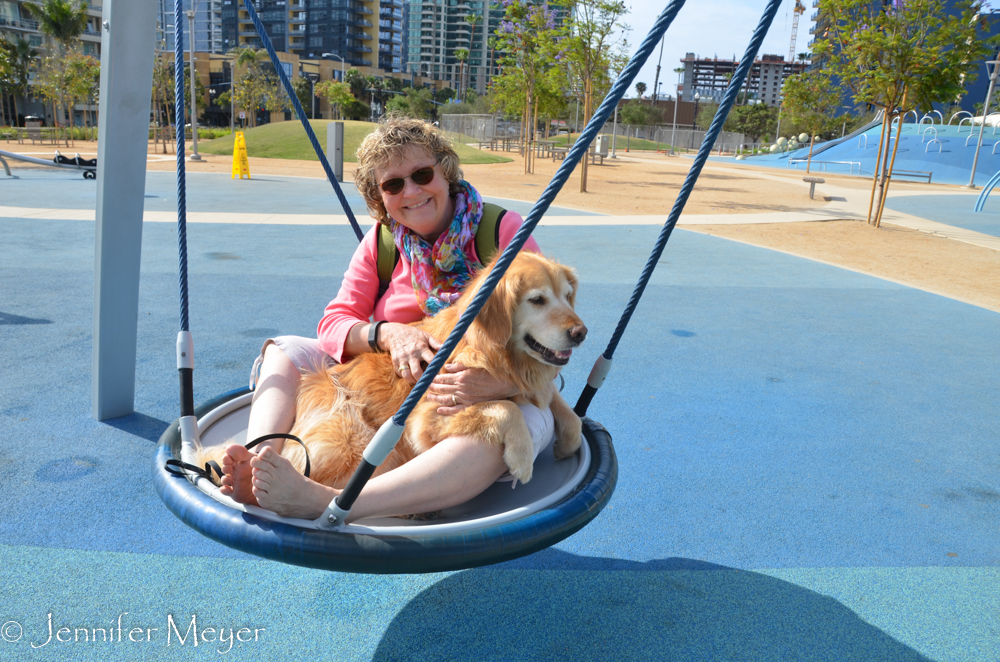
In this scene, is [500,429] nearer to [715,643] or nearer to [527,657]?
[527,657]

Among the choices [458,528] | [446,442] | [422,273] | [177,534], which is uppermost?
[422,273]

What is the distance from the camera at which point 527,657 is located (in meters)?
2.23

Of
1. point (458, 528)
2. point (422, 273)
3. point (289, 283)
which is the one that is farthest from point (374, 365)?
point (289, 283)

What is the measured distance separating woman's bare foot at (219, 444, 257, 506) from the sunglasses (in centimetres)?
106

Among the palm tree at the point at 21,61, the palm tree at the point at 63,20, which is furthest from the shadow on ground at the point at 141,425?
the palm tree at the point at 63,20

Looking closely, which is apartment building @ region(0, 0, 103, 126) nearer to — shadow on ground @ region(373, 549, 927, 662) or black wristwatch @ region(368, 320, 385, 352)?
black wristwatch @ region(368, 320, 385, 352)

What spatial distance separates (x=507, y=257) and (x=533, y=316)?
497 millimetres

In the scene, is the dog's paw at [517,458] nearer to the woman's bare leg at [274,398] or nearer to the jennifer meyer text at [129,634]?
the woman's bare leg at [274,398]

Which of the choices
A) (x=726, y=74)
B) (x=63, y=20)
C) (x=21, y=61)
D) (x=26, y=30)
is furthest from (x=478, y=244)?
(x=726, y=74)

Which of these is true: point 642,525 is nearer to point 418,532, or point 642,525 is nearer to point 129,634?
Result: point 418,532

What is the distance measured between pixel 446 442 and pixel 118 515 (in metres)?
1.91

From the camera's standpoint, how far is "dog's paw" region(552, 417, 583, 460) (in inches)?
91.4

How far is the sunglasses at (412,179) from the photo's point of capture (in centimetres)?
236

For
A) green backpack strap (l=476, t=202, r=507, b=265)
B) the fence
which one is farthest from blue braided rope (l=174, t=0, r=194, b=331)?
the fence
